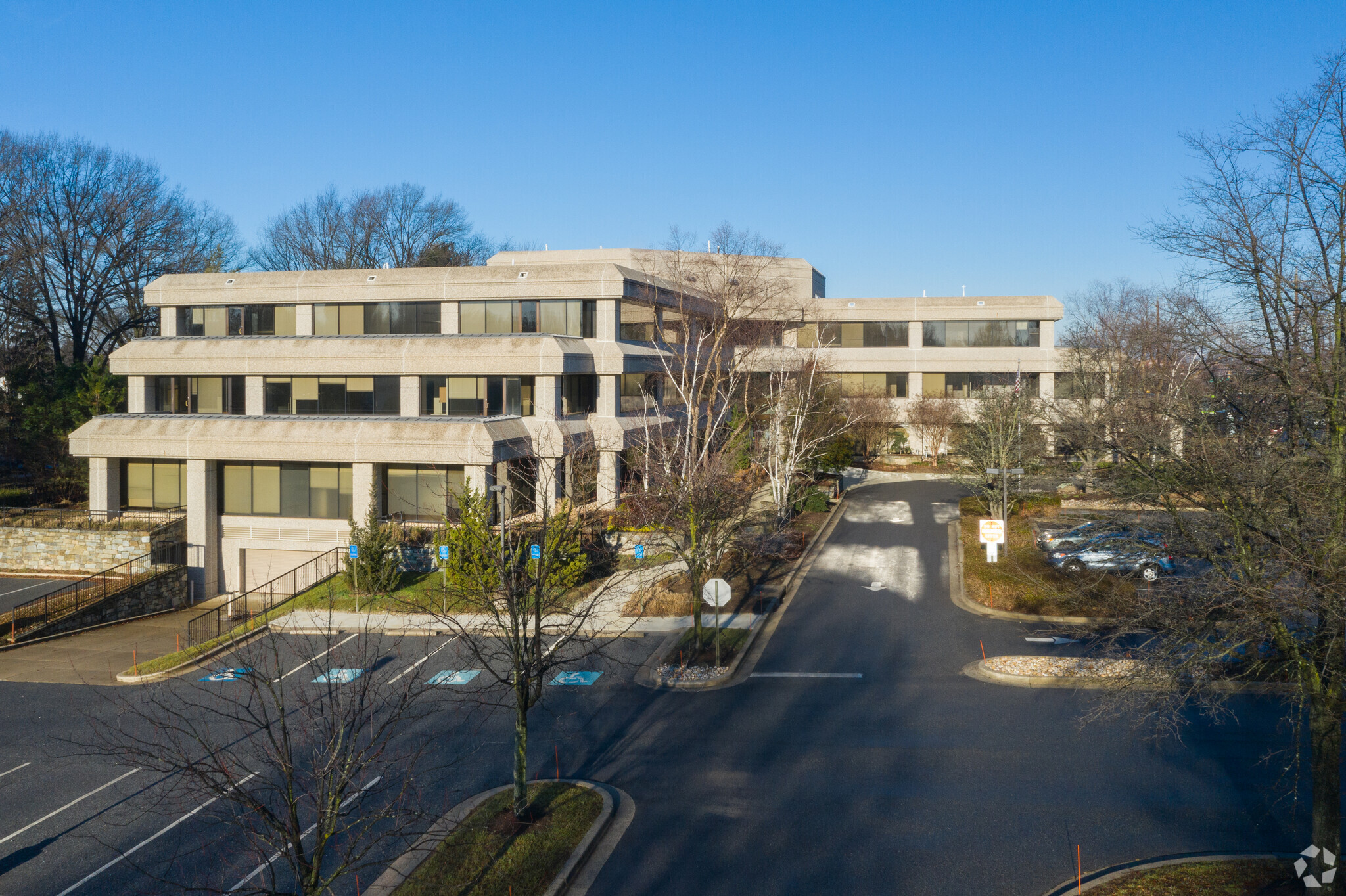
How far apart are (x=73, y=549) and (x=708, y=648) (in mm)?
25051

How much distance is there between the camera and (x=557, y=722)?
1823 centimetres

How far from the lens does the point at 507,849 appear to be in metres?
12.6

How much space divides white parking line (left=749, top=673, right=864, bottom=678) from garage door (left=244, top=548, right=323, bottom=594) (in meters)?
20.5

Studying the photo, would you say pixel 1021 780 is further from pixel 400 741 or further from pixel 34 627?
pixel 34 627

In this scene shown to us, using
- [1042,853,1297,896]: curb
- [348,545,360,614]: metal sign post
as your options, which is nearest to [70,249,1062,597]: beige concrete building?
[348,545,360,614]: metal sign post

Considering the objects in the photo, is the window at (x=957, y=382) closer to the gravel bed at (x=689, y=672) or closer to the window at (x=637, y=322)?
the window at (x=637, y=322)

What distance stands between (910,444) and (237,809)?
56.1 metres

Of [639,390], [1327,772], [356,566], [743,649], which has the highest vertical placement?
[639,390]

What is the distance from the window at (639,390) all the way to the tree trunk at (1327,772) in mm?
28870

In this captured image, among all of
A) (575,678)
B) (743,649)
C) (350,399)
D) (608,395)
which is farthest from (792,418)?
(575,678)

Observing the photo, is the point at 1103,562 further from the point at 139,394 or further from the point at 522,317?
the point at 139,394

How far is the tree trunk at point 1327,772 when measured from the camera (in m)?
11.0

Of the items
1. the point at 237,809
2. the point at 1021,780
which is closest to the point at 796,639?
the point at 1021,780

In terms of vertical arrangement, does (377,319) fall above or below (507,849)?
above
